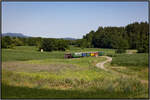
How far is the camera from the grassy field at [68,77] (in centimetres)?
716

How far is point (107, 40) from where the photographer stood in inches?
361

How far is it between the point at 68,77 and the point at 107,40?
9.86 feet

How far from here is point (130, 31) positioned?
910 cm

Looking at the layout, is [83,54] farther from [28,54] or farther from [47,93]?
[47,93]

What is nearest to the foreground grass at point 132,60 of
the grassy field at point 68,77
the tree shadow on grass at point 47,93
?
the grassy field at point 68,77

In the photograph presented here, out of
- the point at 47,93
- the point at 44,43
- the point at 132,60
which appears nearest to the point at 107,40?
the point at 132,60

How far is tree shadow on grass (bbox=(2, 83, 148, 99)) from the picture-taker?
22.2 feet

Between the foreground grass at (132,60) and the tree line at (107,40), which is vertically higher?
the tree line at (107,40)

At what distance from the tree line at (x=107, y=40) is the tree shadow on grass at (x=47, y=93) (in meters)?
2.40

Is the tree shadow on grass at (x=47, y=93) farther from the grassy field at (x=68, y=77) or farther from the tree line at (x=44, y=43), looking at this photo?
the tree line at (x=44, y=43)

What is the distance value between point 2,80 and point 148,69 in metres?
6.77

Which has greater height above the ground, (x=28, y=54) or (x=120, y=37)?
(x=120, y=37)

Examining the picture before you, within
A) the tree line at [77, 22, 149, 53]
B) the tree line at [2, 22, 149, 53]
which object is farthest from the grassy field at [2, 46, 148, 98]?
the tree line at [77, 22, 149, 53]

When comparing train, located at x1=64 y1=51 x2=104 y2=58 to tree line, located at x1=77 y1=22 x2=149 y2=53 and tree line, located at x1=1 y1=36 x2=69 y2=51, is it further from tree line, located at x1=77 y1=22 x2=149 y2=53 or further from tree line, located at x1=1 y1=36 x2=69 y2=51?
tree line, located at x1=1 y1=36 x2=69 y2=51
